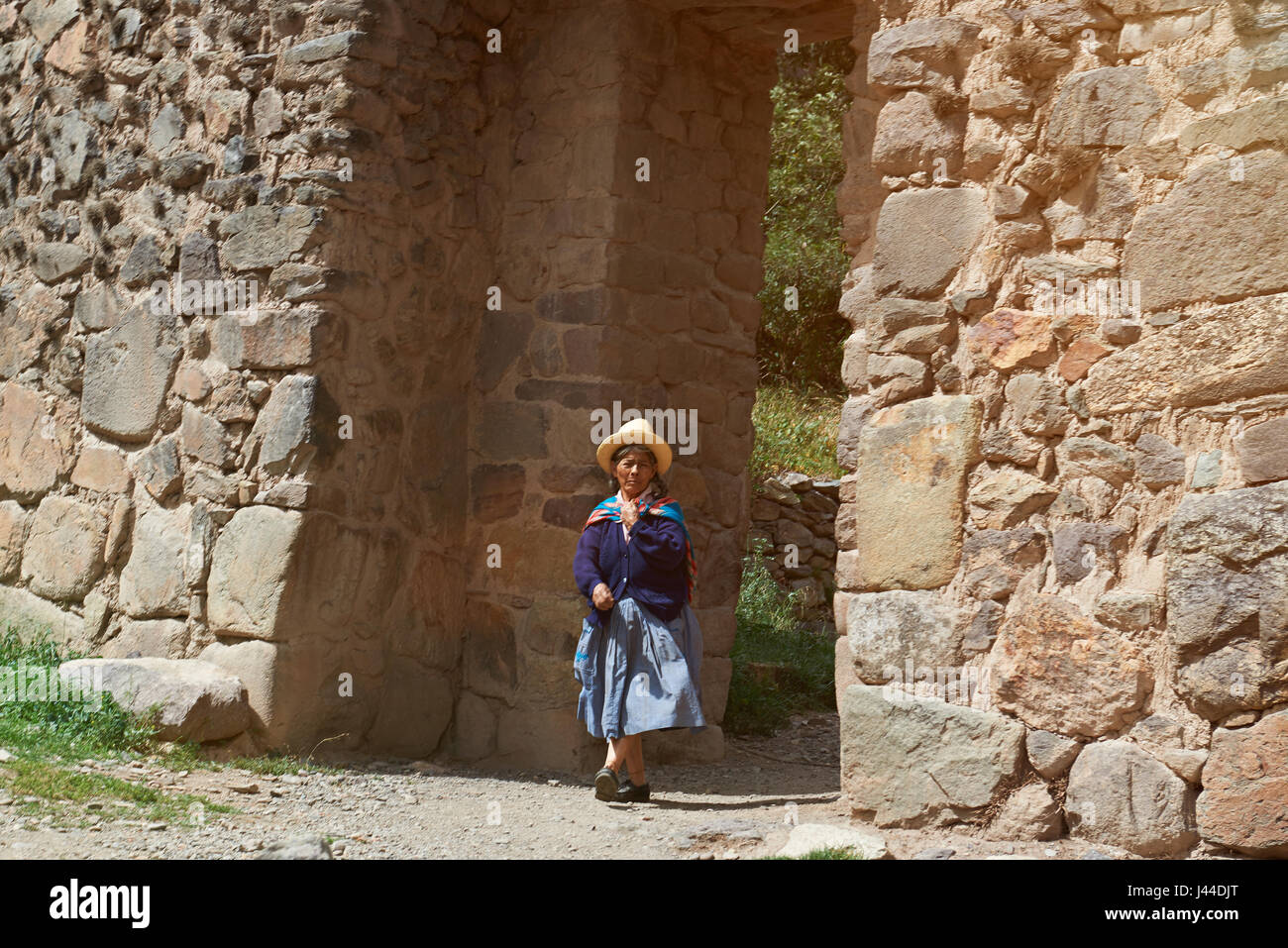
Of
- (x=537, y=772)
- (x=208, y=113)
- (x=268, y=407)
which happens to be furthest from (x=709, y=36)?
(x=537, y=772)

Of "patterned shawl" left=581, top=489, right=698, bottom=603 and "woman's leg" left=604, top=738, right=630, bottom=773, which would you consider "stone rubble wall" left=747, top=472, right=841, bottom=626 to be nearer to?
"patterned shawl" left=581, top=489, right=698, bottom=603

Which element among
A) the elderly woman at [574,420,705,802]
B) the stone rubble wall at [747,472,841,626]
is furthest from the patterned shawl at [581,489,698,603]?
the stone rubble wall at [747,472,841,626]

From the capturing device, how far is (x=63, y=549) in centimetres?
541

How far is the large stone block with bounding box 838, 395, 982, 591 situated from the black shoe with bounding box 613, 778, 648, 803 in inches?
55.2

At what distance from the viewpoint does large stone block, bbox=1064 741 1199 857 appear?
9.81 ft

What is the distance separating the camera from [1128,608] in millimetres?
3104

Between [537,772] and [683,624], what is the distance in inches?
36.4

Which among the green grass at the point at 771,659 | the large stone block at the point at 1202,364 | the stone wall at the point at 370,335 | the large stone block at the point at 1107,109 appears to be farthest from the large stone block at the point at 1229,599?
the green grass at the point at 771,659

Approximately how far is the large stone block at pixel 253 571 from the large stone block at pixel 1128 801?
2793 mm

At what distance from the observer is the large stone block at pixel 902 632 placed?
3.42 metres

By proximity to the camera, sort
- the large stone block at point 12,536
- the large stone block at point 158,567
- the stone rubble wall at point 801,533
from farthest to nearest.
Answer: the stone rubble wall at point 801,533
the large stone block at point 12,536
the large stone block at point 158,567

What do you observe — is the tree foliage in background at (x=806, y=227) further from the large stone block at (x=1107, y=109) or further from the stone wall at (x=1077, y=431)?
the large stone block at (x=1107, y=109)

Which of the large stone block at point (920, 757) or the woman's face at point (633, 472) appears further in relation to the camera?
the woman's face at point (633, 472)

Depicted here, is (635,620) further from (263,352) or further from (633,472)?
(263,352)
